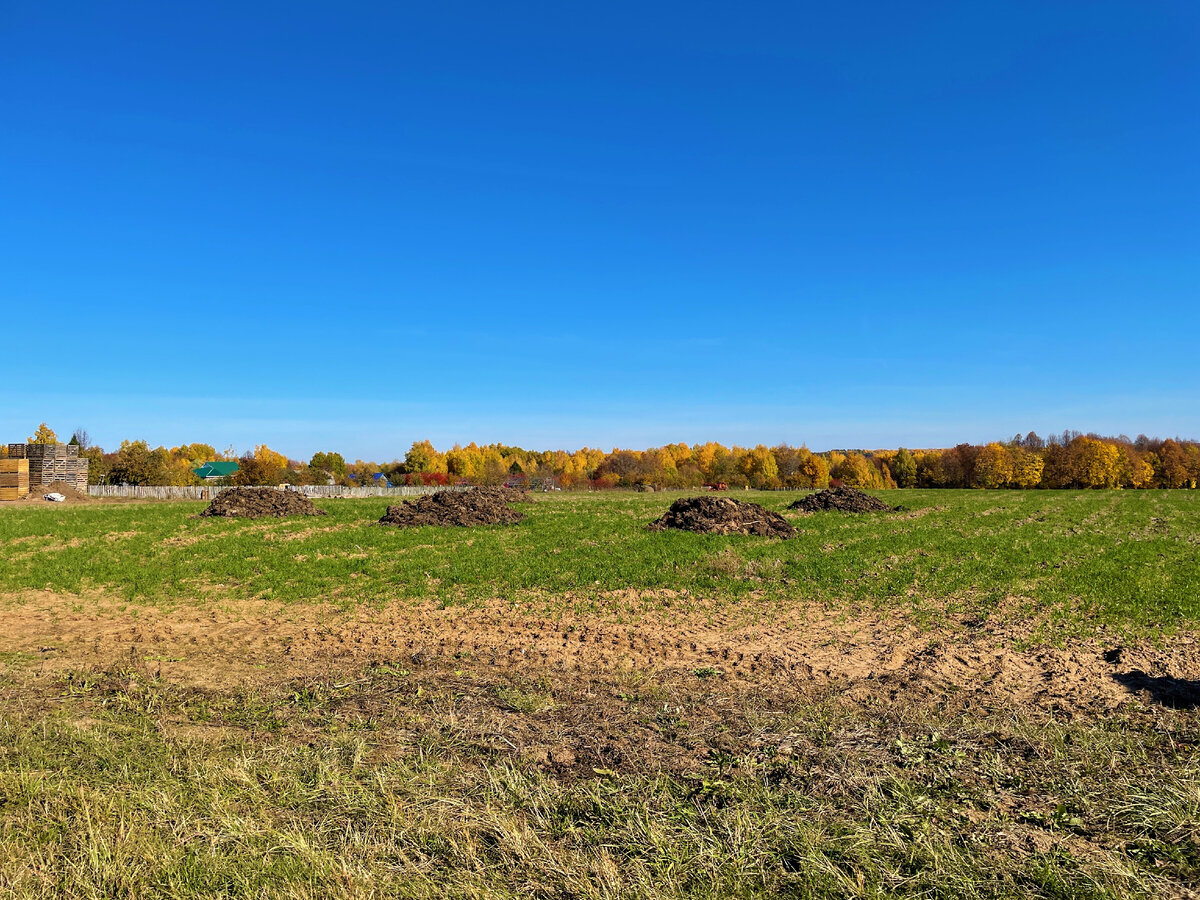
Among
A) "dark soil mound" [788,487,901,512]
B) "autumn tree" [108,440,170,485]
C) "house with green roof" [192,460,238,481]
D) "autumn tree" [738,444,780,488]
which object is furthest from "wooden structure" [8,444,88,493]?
"autumn tree" [738,444,780,488]

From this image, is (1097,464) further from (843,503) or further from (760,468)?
(843,503)

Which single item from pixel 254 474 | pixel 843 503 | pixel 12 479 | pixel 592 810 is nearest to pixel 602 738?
pixel 592 810

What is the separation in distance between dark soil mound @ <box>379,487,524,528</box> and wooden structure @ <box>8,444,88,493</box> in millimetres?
35871

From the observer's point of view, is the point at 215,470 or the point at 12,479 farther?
the point at 215,470

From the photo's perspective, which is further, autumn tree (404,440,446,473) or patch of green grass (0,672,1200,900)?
autumn tree (404,440,446,473)

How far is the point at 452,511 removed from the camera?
26.7 m

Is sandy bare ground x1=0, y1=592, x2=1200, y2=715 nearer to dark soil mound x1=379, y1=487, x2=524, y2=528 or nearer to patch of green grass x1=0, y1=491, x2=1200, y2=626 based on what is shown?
patch of green grass x1=0, y1=491, x2=1200, y2=626

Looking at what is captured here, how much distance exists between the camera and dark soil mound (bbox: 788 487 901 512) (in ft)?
111

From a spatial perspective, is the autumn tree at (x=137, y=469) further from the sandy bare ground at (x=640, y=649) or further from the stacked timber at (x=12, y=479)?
the sandy bare ground at (x=640, y=649)

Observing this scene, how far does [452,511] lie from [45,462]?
127 ft

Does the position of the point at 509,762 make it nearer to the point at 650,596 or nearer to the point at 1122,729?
the point at 1122,729

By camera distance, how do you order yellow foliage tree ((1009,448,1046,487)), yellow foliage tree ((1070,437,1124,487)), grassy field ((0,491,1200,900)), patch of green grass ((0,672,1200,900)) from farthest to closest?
yellow foliage tree ((1009,448,1046,487))
yellow foliage tree ((1070,437,1124,487))
grassy field ((0,491,1200,900))
patch of green grass ((0,672,1200,900))

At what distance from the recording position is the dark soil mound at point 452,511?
1021 inches

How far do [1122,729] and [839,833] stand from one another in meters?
3.97
